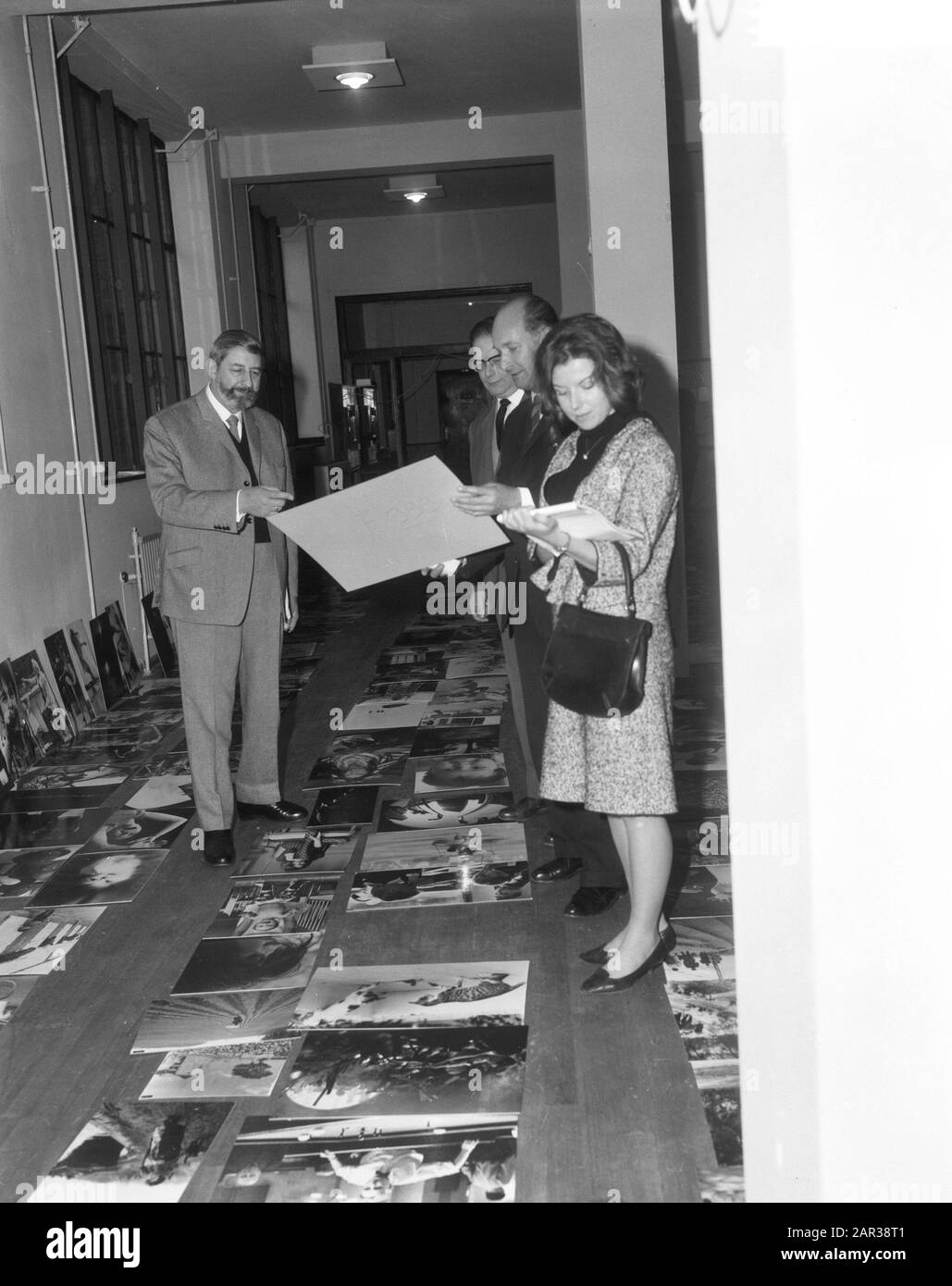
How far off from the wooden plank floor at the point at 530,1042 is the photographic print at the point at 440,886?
0.05m

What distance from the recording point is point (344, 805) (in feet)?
14.4

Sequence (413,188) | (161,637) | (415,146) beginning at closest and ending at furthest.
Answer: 1. (161,637)
2. (415,146)
3. (413,188)

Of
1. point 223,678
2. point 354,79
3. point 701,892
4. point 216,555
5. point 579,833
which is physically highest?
point 354,79

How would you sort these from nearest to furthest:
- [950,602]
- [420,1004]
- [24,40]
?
1. [950,602]
2. [420,1004]
3. [24,40]

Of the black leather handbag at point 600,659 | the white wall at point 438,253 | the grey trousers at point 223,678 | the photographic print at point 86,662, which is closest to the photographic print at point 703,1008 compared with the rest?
the black leather handbag at point 600,659

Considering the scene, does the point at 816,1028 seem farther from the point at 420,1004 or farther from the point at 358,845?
the point at 358,845

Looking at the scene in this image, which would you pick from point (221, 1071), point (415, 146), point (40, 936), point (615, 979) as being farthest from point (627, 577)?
point (415, 146)

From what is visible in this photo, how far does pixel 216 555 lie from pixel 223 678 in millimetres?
366

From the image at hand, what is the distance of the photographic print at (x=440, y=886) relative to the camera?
11.3 ft

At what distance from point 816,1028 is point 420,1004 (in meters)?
1.56

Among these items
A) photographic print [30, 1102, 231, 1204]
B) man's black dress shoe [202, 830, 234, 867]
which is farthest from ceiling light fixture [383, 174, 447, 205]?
photographic print [30, 1102, 231, 1204]

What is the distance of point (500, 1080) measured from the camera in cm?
246

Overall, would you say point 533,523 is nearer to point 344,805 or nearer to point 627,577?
point 627,577
